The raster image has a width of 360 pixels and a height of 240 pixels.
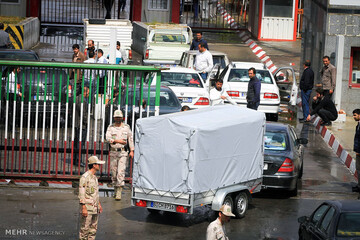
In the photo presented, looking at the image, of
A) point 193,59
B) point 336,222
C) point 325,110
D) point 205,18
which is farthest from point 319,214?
point 205,18

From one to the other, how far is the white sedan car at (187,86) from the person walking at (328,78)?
3909mm

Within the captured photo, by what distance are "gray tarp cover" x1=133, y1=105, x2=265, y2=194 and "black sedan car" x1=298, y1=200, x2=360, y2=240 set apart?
265 cm

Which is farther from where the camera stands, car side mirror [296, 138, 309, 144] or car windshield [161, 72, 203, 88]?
car windshield [161, 72, 203, 88]

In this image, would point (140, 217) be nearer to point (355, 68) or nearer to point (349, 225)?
point (349, 225)

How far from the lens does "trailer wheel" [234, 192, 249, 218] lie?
1498cm

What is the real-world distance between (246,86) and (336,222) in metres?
13.6

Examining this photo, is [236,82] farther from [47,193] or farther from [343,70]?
[47,193]

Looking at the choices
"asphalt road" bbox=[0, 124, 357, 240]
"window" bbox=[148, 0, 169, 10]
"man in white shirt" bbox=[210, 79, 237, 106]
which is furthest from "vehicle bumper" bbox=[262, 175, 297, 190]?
"window" bbox=[148, 0, 169, 10]

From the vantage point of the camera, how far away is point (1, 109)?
17.1 metres

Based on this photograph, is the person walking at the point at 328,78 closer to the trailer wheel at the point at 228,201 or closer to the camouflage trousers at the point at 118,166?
the camouflage trousers at the point at 118,166

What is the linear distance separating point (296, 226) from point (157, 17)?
2905 centimetres

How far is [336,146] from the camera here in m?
21.9

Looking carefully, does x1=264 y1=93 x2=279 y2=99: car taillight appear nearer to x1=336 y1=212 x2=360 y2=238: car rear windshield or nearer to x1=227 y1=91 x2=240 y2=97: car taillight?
x1=227 y1=91 x2=240 y2=97: car taillight

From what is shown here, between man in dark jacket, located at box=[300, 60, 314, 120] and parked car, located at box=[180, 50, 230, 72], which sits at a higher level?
parked car, located at box=[180, 50, 230, 72]
